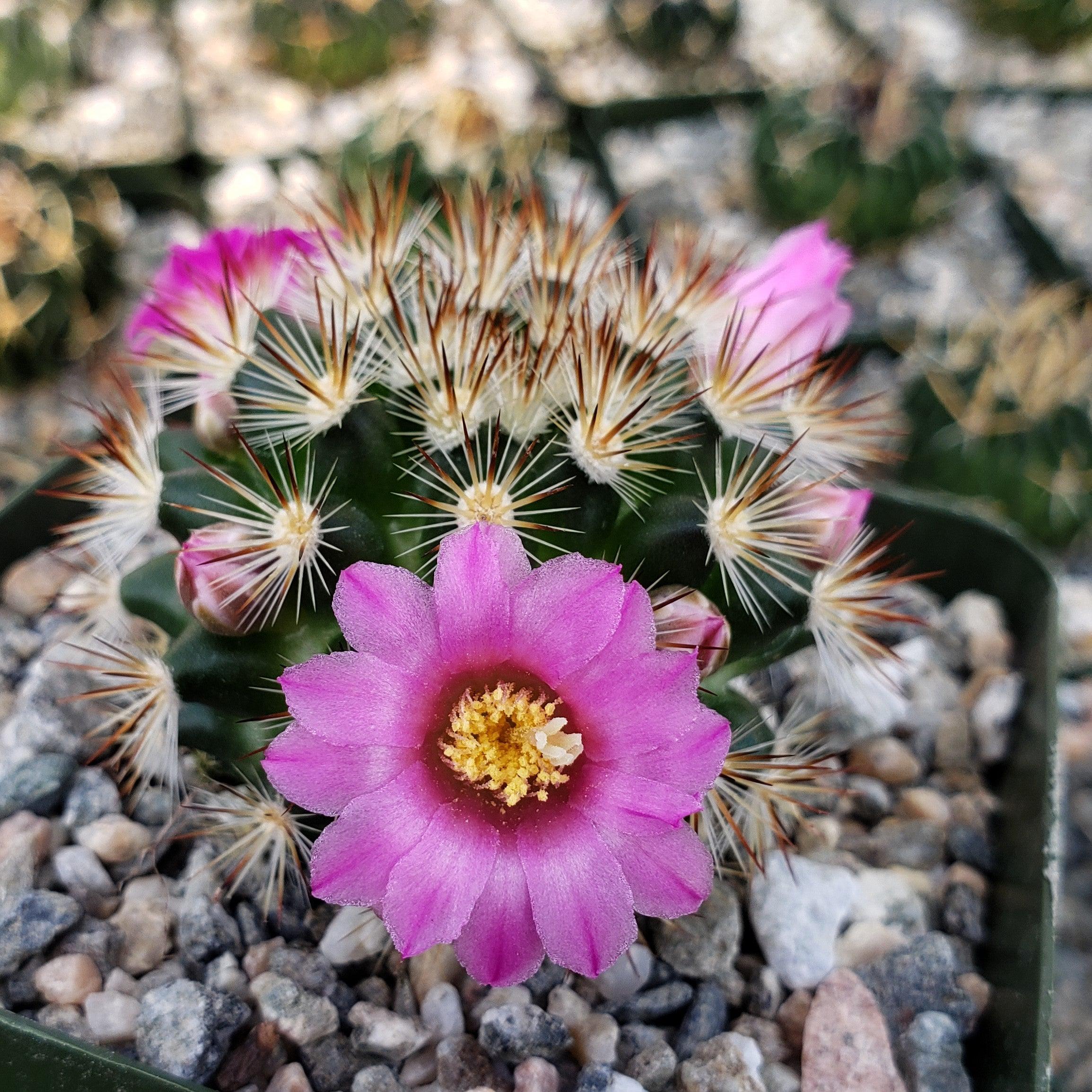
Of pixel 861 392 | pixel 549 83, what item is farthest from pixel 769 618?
pixel 549 83

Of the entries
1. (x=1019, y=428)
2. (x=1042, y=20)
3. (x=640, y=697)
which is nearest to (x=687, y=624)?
(x=640, y=697)

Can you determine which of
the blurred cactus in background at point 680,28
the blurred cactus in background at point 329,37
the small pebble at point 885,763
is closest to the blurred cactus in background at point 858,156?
the blurred cactus in background at point 680,28

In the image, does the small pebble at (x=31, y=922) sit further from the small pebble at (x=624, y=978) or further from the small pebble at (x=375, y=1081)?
the small pebble at (x=624, y=978)

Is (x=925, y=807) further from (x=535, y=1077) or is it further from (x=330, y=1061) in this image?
(x=330, y=1061)

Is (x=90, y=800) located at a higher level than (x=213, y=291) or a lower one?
lower

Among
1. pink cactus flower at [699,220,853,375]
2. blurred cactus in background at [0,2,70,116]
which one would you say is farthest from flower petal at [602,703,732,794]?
blurred cactus in background at [0,2,70,116]
